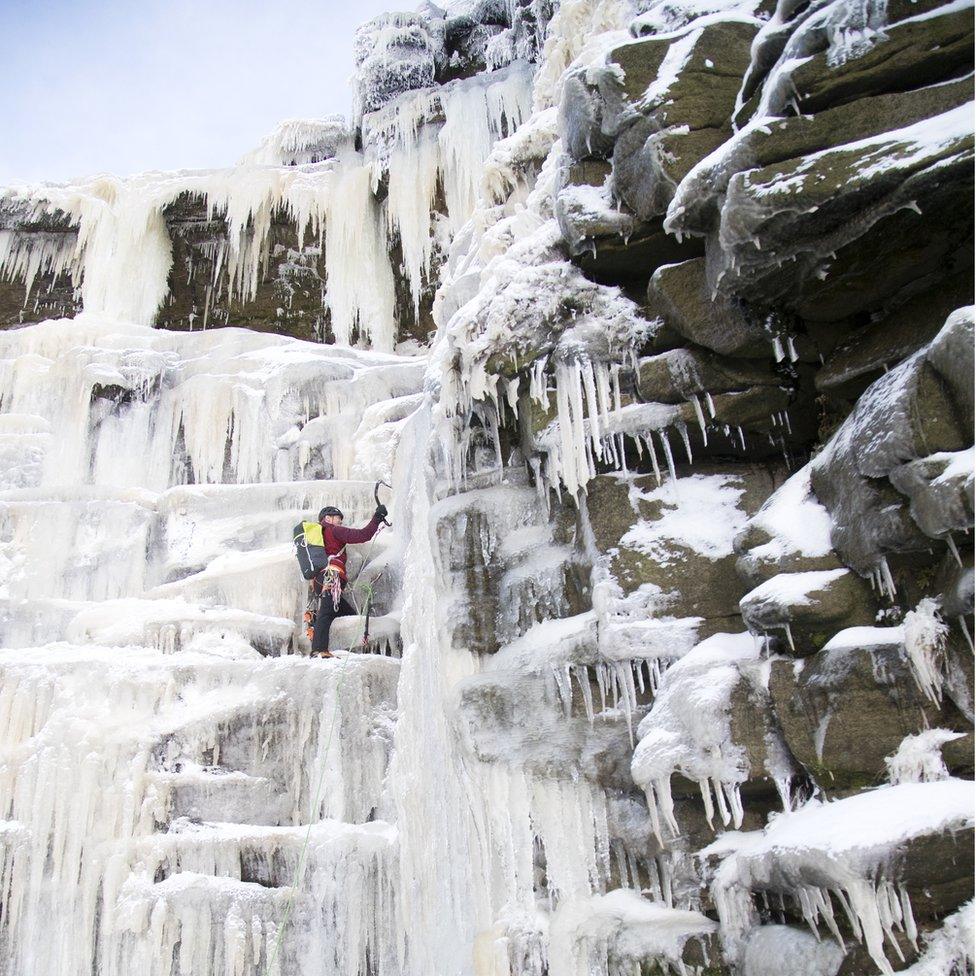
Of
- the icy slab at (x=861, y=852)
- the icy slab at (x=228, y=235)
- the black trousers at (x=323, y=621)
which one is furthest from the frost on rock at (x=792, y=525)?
the icy slab at (x=228, y=235)

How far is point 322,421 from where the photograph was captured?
1164 cm

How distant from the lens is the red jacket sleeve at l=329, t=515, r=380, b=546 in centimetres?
861

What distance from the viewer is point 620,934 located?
4.64m

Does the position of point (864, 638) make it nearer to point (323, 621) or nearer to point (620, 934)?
point (620, 934)

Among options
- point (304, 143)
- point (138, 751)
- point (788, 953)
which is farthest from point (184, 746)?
point (304, 143)

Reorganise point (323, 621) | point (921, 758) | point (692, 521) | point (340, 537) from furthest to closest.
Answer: point (340, 537)
point (323, 621)
point (692, 521)
point (921, 758)

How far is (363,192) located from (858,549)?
42.9ft

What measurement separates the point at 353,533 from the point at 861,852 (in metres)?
5.79

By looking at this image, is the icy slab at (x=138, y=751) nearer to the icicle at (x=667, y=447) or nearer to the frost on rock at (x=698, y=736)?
the frost on rock at (x=698, y=736)

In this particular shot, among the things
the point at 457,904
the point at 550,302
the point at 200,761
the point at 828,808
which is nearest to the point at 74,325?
the point at 200,761

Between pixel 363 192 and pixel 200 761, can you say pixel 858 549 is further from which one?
pixel 363 192

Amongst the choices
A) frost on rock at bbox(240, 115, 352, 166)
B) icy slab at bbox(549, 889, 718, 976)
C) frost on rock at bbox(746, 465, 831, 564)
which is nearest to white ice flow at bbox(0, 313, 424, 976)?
icy slab at bbox(549, 889, 718, 976)

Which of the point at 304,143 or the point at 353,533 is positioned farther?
the point at 304,143

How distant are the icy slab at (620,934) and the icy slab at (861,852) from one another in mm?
490
